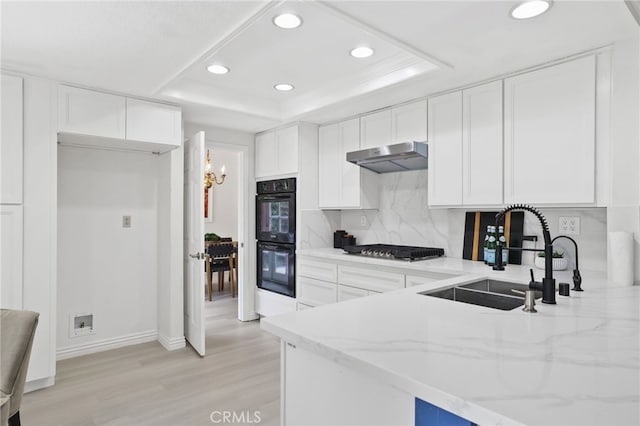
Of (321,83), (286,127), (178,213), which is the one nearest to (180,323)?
(178,213)

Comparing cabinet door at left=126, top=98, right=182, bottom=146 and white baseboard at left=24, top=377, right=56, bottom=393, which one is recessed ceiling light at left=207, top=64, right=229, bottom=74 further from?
white baseboard at left=24, top=377, right=56, bottom=393

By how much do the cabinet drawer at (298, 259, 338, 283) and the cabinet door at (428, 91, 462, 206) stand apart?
1074mm

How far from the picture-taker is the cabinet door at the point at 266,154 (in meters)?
4.20

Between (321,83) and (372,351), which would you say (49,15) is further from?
(372,351)

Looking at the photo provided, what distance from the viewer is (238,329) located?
13.3 ft

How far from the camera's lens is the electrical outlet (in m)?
2.59

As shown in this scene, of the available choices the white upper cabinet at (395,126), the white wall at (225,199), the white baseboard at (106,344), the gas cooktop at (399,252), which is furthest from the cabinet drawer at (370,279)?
the white wall at (225,199)

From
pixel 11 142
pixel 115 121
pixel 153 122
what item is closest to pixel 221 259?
pixel 153 122

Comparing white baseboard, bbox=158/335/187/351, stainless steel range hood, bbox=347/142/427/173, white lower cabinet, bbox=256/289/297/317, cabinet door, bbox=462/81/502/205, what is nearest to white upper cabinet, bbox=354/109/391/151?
stainless steel range hood, bbox=347/142/427/173

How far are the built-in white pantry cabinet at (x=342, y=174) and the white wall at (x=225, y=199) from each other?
3761 millimetres

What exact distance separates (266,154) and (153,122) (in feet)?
4.46

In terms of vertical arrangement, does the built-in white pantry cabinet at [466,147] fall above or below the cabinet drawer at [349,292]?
above

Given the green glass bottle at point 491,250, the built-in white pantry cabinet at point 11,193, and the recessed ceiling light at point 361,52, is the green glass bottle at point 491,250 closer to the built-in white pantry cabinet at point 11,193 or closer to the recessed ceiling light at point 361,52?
the recessed ceiling light at point 361,52

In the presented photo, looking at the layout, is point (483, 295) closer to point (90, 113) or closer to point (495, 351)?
point (495, 351)
